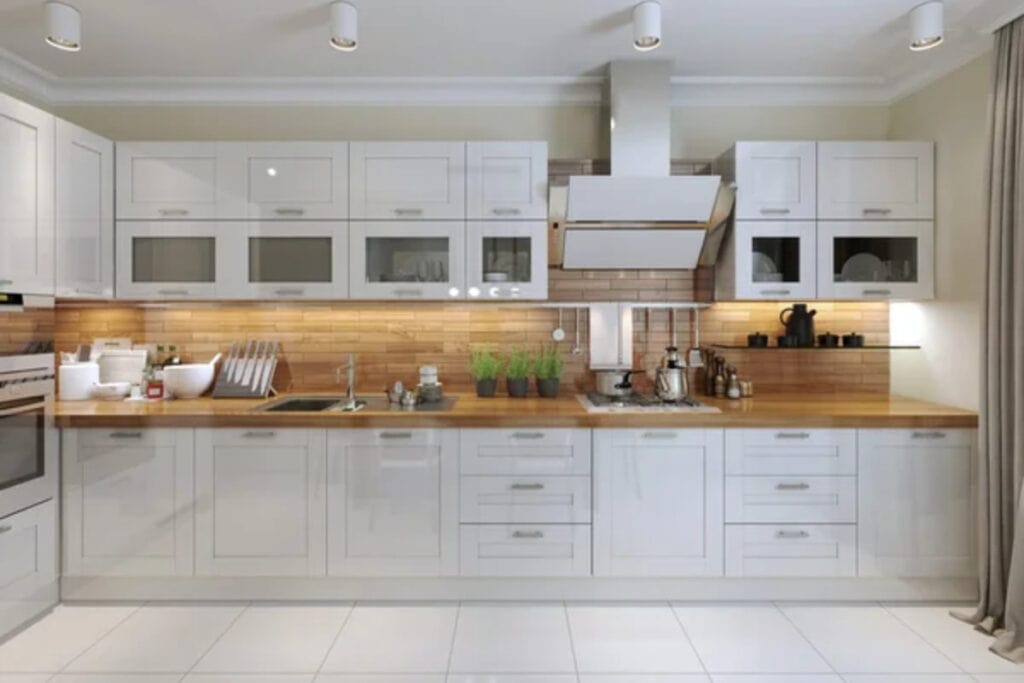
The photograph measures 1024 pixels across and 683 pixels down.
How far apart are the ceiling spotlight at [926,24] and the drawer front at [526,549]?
2.33 meters

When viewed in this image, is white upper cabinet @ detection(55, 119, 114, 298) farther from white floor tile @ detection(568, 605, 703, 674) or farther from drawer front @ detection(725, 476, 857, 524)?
drawer front @ detection(725, 476, 857, 524)

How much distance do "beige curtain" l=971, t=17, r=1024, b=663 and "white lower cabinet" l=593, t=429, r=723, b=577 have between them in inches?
40.4

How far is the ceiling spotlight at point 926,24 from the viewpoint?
93.1 inches

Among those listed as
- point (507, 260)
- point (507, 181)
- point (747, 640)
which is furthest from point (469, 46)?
point (747, 640)

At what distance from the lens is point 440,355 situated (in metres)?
3.38

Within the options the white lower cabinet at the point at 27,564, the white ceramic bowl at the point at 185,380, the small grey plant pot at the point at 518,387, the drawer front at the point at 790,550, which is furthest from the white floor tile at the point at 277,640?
the drawer front at the point at 790,550

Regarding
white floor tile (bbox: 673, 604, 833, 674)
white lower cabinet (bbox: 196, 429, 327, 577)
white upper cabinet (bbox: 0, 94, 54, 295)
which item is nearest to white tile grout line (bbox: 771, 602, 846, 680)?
white floor tile (bbox: 673, 604, 833, 674)

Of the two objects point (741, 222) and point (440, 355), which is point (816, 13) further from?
point (440, 355)

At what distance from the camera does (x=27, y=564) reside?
2.53 meters

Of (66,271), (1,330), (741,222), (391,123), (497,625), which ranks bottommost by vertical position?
(497,625)

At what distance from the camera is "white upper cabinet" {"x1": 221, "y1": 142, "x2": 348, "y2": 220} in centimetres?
299

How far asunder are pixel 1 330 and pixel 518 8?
2.30 meters

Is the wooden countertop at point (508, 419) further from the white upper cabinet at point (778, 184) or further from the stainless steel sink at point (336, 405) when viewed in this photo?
the white upper cabinet at point (778, 184)

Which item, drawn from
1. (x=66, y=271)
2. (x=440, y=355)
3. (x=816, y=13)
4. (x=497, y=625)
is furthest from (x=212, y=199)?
(x=816, y=13)
